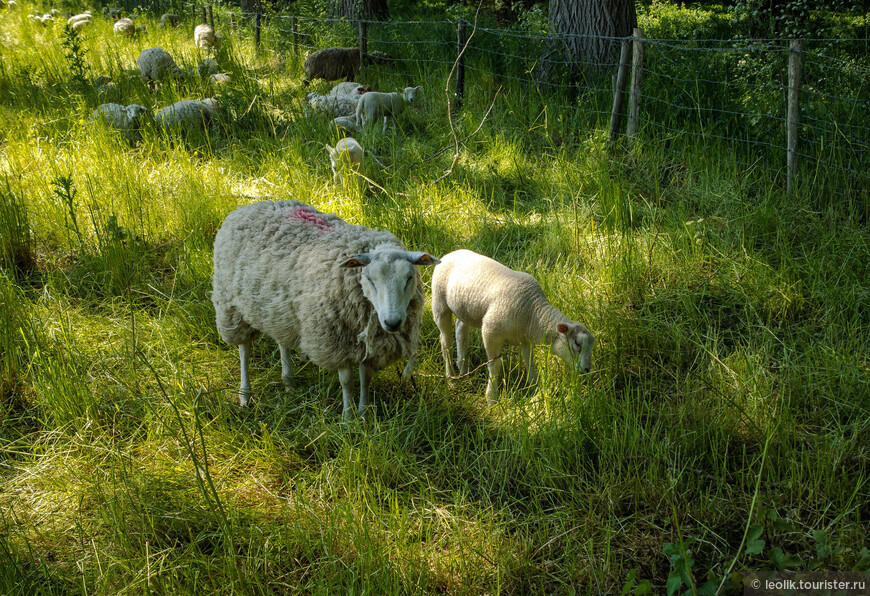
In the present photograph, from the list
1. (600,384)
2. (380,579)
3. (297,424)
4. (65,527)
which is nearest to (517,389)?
(600,384)

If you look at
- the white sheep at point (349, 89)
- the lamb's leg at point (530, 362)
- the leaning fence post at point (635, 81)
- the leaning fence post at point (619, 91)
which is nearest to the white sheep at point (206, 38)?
the white sheep at point (349, 89)

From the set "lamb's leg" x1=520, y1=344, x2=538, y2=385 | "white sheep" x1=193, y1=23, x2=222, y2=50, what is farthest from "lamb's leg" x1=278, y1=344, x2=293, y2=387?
"white sheep" x1=193, y1=23, x2=222, y2=50

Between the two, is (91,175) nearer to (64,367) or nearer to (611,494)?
(64,367)

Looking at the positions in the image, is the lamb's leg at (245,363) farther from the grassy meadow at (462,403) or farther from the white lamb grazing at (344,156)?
the white lamb grazing at (344,156)

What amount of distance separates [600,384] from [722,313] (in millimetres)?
1170

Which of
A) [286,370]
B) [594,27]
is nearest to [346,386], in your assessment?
[286,370]

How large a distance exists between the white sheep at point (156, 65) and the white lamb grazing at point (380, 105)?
313cm

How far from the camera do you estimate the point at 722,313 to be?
13.5 feet

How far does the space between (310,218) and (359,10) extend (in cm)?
879

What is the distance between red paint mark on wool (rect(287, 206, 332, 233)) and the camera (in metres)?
3.73

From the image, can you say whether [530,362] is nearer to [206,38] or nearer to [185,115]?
[185,115]

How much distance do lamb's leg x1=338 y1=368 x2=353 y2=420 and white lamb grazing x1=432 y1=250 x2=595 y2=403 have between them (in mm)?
621

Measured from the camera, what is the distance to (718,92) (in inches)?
228

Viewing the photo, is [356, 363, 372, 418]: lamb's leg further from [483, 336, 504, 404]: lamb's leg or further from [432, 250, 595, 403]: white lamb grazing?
[483, 336, 504, 404]: lamb's leg
